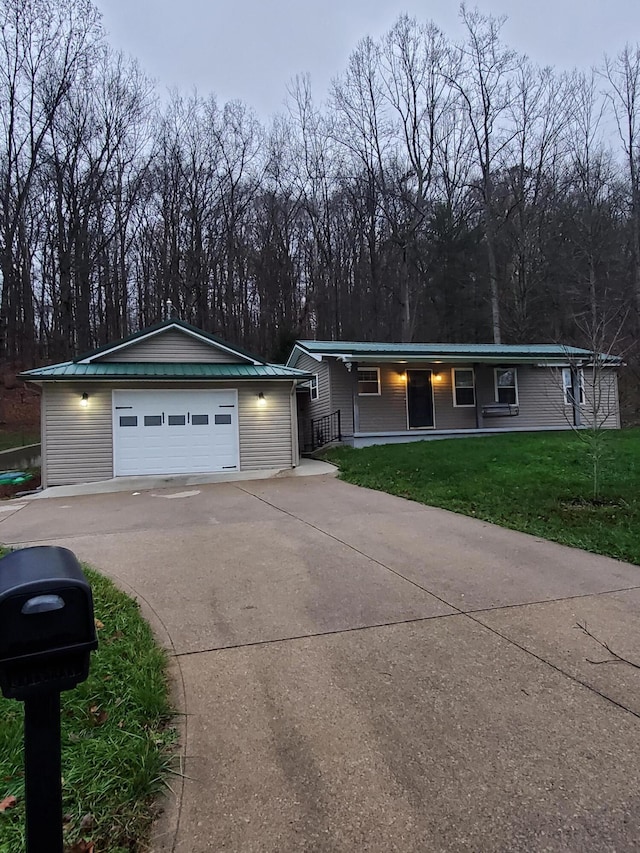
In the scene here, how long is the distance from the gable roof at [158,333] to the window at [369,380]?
338cm

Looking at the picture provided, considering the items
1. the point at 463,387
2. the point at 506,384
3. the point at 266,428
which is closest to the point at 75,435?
the point at 266,428

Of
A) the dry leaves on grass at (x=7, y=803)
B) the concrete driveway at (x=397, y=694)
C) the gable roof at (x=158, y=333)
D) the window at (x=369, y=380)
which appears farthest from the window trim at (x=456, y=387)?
the dry leaves on grass at (x=7, y=803)

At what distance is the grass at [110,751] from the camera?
1742 mm

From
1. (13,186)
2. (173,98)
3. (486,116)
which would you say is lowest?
(13,186)

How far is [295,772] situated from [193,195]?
26.8 m

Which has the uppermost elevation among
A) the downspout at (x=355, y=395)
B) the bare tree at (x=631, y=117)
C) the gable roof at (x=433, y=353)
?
the bare tree at (x=631, y=117)

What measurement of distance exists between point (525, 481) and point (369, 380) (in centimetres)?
778

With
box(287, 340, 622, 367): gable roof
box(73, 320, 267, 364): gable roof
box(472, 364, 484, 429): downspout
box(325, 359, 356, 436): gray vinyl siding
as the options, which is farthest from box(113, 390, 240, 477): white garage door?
box(472, 364, 484, 429): downspout

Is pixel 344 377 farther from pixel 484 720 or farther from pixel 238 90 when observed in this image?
pixel 238 90

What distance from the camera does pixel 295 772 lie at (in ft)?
6.68

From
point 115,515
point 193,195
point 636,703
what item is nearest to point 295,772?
point 636,703

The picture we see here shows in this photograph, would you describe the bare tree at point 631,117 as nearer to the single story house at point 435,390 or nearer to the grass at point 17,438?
the single story house at point 435,390

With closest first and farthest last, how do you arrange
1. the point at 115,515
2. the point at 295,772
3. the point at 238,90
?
the point at 295,772, the point at 115,515, the point at 238,90

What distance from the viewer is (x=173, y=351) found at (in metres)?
13.4
